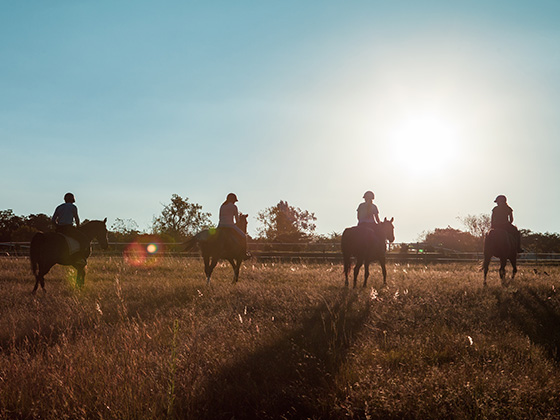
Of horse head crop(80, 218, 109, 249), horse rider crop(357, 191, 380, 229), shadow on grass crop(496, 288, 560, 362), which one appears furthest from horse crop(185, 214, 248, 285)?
shadow on grass crop(496, 288, 560, 362)

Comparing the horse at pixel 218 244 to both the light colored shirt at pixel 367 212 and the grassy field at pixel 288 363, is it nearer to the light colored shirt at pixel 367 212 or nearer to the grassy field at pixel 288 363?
the light colored shirt at pixel 367 212

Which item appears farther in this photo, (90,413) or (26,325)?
(26,325)

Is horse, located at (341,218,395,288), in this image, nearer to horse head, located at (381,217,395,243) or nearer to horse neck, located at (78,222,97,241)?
horse head, located at (381,217,395,243)

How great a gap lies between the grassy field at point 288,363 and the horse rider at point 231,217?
4692mm

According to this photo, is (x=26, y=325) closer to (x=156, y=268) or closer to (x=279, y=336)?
(x=279, y=336)

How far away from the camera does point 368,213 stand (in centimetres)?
1300

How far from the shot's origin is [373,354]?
570 cm

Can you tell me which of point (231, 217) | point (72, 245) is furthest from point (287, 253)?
point (72, 245)

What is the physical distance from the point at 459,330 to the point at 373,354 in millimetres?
2314

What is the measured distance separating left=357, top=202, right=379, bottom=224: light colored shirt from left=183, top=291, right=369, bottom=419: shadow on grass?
646 centimetres

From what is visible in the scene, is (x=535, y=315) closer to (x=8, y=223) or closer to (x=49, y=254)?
(x=49, y=254)

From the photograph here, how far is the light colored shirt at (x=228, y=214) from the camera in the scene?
1407cm

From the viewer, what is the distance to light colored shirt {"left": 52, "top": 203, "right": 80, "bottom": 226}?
41.2ft

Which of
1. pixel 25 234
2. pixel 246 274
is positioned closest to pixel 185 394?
pixel 246 274
